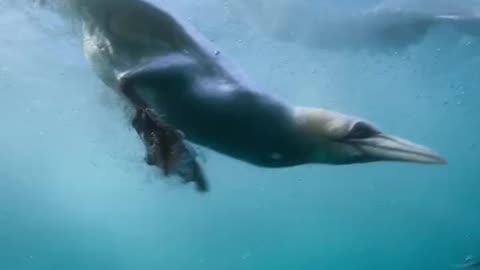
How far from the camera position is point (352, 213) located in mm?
71688

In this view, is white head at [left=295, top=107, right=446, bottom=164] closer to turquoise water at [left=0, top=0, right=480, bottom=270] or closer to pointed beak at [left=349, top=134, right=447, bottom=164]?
pointed beak at [left=349, top=134, right=447, bottom=164]

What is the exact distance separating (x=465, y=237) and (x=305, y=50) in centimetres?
8472

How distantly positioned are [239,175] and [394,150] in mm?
40114

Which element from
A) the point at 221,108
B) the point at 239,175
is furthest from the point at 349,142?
the point at 239,175

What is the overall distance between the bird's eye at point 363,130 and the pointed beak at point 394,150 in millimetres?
18

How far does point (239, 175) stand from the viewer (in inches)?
1689

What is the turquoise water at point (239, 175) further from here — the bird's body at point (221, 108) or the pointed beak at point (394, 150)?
the pointed beak at point (394, 150)

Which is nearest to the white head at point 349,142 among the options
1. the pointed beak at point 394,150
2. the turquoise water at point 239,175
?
the pointed beak at point 394,150

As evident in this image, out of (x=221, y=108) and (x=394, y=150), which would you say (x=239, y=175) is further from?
(x=394, y=150)

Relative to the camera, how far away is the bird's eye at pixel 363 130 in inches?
118

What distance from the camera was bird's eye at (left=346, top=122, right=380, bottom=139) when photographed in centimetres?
300

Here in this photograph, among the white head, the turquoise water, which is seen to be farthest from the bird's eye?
the turquoise water

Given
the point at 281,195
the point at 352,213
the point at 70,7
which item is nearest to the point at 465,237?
the point at 352,213

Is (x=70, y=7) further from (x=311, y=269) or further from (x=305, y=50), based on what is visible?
(x=311, y=269)
